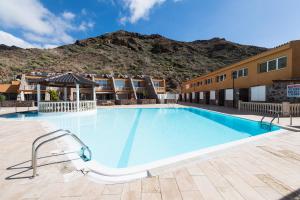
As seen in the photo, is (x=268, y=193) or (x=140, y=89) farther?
(x=140, y=89)

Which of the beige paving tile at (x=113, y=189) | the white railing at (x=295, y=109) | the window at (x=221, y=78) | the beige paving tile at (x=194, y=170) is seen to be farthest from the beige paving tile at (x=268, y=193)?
the window at (x=221, y=78)

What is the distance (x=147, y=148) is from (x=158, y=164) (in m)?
3.93

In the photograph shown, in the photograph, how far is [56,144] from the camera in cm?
622

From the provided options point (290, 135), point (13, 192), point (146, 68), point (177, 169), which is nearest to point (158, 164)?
point (177, 169)

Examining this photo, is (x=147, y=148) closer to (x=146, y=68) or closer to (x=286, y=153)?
(x=286, y=153)

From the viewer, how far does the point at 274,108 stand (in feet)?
49.2

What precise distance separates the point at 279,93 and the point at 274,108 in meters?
1.52

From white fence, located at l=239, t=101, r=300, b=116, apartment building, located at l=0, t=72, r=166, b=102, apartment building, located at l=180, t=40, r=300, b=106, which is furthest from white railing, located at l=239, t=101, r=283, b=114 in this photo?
apartment building, located at l=0, t=72, r=166, b=102

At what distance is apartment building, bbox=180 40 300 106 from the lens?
48.1ft

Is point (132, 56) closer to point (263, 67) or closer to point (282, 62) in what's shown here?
point (263, 67)

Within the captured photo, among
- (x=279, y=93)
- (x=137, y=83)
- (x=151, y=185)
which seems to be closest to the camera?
(x=151, y=185)

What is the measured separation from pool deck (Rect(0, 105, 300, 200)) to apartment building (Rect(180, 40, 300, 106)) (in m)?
12.6

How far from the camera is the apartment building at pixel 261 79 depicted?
→ 14.7 m

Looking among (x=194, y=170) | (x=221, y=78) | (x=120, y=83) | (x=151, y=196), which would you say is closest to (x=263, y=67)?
(x=221, y=78)
